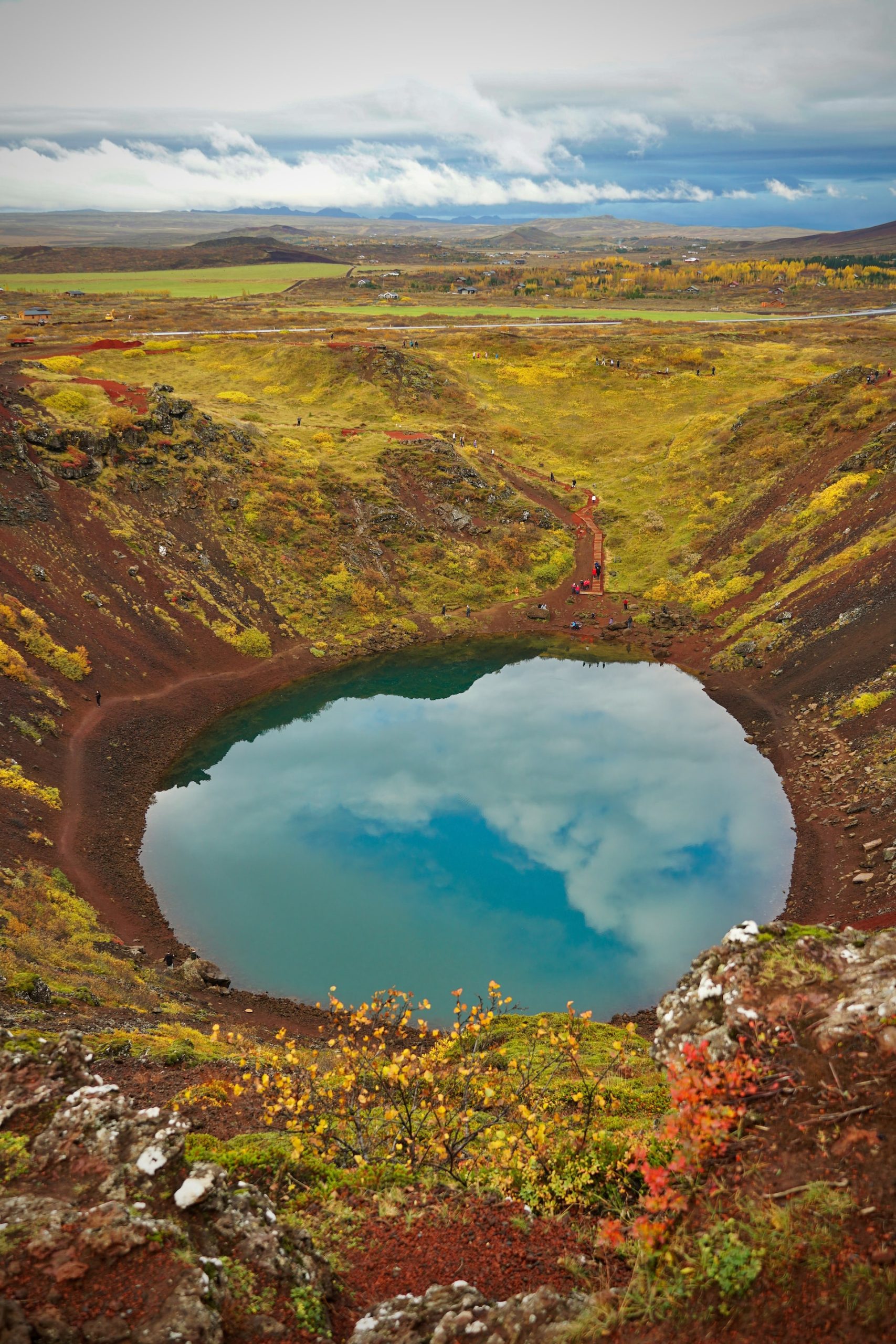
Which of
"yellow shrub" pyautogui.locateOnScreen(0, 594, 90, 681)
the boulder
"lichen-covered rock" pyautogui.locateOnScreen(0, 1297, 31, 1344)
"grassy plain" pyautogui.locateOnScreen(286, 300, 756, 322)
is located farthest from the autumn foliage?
"grassy plain" pyautogui.locateOnScreen(286, 300, 756, 322)

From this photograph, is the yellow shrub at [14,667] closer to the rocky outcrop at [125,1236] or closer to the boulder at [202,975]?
the boulder at [202,975]

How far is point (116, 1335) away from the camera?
32.8 feet

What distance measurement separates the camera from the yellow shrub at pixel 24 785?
1666 inches

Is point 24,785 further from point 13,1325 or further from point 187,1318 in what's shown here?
point 187,1318

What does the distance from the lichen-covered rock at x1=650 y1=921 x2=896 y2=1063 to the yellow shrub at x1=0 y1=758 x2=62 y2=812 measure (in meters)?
37.8

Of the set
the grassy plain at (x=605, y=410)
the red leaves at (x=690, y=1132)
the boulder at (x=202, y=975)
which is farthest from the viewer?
the grassy plain at (x=605, y=410)

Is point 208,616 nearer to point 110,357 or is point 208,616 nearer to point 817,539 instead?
point 817,539

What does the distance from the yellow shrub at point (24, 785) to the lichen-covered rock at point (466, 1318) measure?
1503 inches

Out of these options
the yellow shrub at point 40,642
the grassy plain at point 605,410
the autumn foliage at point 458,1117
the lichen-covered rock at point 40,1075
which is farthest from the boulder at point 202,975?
the grassy plain at point 605,410

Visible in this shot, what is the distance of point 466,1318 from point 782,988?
8.35 m

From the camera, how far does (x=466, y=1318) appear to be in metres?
11.0

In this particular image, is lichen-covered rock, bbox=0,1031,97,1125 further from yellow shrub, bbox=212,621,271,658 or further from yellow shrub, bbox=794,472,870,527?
yellow shrub, bbox=794,472,870,527

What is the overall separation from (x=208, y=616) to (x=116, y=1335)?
60156 millimetres

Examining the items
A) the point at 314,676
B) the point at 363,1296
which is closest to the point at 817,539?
the point at 314,676
